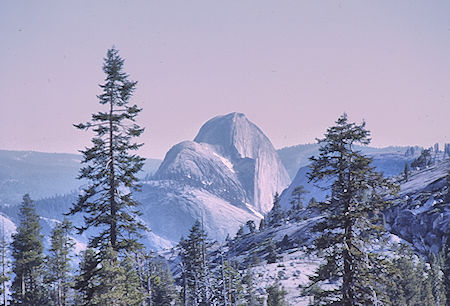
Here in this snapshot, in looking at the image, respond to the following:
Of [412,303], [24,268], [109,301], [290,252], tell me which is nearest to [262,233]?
[290,252]

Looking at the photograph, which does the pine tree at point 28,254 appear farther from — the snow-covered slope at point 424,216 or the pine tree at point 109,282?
the snow-covered slope at point 424,216

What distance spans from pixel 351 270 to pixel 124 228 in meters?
13.5

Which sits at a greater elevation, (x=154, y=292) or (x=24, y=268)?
(x=24, y=268)

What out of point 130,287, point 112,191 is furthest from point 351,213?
point 130,287

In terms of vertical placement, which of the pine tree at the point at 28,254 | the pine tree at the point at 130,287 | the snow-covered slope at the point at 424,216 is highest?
the snow-covered slope at the point at 424,216

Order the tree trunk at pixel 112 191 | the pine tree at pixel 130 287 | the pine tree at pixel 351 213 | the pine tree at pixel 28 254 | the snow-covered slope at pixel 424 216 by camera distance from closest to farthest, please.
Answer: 1. the pine tree at pixel 351 213
2. the tree trunk at pixel 112 191
3. the pine tree at pixel 130 287
4. the pine tree at pixel 28 254
5. the snow-covered slope at pixel 424 216

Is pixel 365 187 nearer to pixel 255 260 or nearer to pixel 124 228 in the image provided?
pixel 124 228

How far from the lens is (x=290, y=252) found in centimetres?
11806

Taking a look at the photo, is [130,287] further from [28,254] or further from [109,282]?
[28,254]

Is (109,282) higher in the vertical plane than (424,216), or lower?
lower

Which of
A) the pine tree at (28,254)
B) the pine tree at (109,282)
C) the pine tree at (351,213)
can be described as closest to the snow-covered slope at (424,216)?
the pine tree at (28,254)

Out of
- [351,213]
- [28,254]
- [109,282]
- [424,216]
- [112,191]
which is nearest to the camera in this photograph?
[351,213]

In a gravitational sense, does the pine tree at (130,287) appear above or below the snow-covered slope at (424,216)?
below

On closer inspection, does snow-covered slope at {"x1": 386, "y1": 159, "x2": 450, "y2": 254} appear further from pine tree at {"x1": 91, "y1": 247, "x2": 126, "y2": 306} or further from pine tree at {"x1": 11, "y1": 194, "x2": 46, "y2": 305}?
pine tree at {"x1": 91, "y1": 247, "x2": 126, "y2": 306}
